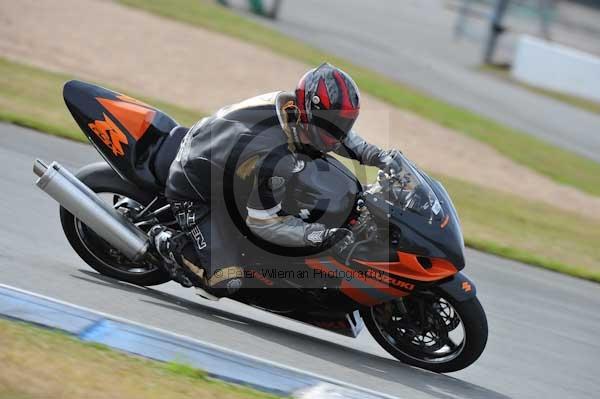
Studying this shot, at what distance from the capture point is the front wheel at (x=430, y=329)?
524 cm

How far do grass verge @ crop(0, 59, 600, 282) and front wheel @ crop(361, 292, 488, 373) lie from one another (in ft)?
11.9

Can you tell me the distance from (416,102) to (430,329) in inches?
469

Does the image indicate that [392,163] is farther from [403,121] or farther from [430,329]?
[403,121]

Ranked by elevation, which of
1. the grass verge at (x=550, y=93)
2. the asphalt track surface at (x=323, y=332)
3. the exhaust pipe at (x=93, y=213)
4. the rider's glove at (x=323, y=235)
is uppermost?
the rider's glove at (x=323, y=235)

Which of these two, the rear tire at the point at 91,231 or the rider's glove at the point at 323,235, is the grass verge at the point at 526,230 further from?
the rider's glove at the point at 323,235

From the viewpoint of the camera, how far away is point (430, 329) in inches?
215

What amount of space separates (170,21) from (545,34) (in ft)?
49.2

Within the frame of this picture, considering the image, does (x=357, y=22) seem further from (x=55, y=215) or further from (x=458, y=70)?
(x=55, y=215)

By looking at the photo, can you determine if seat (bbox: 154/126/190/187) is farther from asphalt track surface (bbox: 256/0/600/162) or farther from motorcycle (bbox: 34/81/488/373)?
asphalt track surface (bbox: 256/0/600/162)

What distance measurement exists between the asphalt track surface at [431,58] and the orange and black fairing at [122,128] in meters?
12.5

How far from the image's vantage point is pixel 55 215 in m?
7.13

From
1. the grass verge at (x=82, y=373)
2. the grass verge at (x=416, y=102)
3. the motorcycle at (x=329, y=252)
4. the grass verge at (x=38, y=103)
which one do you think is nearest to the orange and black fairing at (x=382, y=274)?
the motorcycle at (x=329, y=252)

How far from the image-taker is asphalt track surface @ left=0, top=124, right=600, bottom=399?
204 inches

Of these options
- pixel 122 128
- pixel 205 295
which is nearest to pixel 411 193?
pixel 205 295
